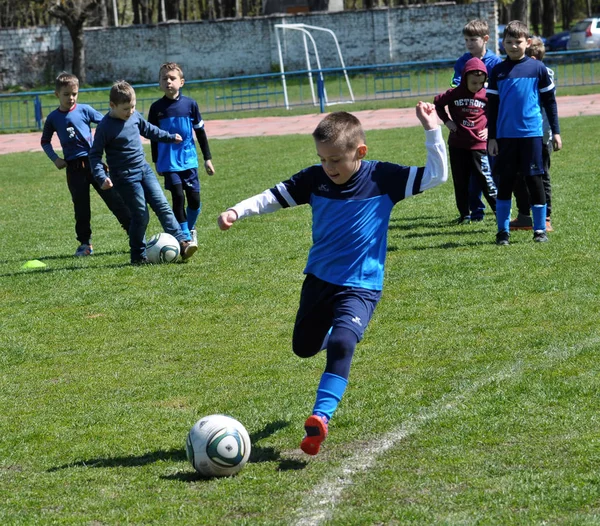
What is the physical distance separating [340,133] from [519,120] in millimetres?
5342

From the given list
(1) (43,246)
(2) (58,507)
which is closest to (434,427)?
(2) (58,507)

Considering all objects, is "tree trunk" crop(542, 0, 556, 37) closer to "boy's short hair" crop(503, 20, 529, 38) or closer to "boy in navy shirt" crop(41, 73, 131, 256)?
"boy's short hair" crop(503, 20, 529, 38)

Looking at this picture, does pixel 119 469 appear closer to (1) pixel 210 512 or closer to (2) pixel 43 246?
(1) pixel 210 512

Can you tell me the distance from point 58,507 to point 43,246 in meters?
8.11

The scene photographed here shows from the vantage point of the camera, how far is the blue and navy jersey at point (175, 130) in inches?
432

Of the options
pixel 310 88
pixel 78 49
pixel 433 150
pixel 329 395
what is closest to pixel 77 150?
pixel 433 150

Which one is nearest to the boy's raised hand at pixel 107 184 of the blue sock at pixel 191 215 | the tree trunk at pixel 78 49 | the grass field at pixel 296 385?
the grass field at pixel 296 385

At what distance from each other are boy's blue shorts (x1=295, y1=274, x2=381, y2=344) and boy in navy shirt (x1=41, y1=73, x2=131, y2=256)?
6.38 m

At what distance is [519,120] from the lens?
32.7ft

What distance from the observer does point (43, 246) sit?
40.5ft

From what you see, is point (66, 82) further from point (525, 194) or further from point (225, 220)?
point (225, 220)

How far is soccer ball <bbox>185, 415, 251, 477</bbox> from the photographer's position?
4836 millimetres

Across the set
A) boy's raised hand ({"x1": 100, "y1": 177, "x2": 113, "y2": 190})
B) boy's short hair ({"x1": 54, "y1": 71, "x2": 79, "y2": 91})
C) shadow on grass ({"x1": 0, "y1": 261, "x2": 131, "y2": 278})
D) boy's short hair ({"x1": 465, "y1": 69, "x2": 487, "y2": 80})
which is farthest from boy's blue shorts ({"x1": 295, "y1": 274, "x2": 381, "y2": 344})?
boy's short hair ({"x1": 54, "y1": 71, "x2": 79, "y2": 91})

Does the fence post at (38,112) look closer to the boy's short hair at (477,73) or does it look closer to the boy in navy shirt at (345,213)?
the boy's short hair at (477,73)
